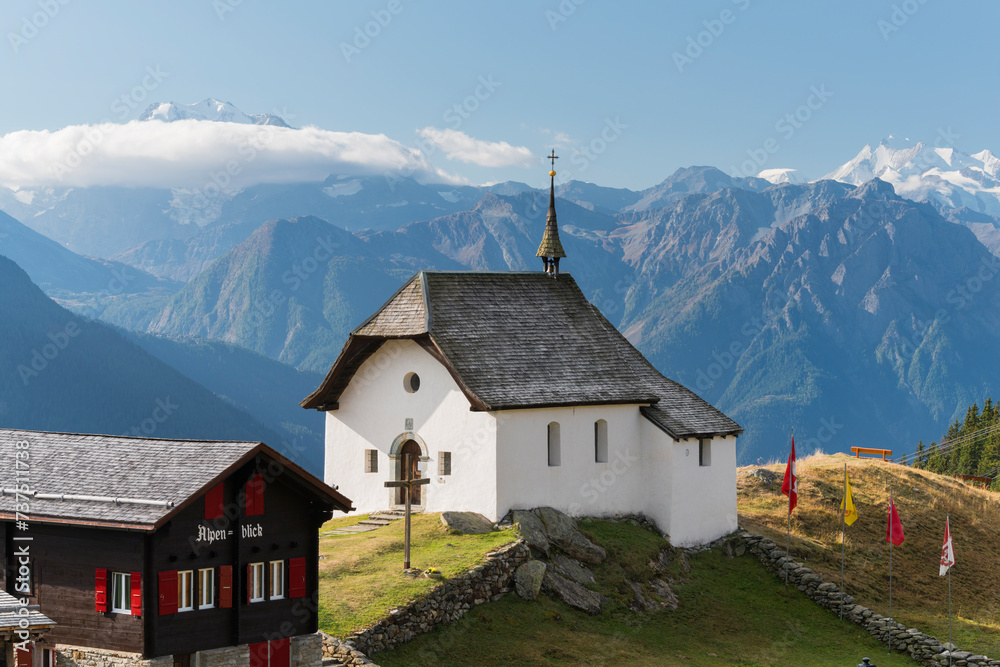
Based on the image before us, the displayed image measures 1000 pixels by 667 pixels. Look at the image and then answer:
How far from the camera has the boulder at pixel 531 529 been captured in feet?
132

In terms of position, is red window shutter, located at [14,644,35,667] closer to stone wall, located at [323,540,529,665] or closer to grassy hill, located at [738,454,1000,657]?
stone wall, located at [323,540,529,665]

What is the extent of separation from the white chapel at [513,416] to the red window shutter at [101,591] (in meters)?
18.1

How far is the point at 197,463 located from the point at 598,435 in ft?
71.6

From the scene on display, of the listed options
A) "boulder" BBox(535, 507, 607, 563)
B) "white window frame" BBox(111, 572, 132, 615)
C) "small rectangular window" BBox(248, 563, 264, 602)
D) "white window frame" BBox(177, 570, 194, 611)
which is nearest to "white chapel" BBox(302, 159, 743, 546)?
"boulder" BBox(535, 507, 607, 563)

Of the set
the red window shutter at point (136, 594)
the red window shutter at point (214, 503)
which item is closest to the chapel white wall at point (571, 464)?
the red window shutter at point (214, 503)

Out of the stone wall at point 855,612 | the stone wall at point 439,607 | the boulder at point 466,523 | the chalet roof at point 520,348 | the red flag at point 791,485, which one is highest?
the chalet roof at point 520,348

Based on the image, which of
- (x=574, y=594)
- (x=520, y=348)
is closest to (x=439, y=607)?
(x=574, y=594)

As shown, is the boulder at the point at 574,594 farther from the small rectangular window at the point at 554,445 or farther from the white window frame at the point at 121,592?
the white window frame at the point at 121,592

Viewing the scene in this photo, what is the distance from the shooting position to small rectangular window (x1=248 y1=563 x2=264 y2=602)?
89.6ft

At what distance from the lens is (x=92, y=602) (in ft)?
83.7

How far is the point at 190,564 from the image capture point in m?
25.9

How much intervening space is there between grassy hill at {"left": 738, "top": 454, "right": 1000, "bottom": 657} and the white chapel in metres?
5.23

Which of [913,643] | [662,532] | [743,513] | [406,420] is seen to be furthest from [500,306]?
[913,643]

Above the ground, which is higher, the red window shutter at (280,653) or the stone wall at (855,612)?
the red window shutter at (280,653)
